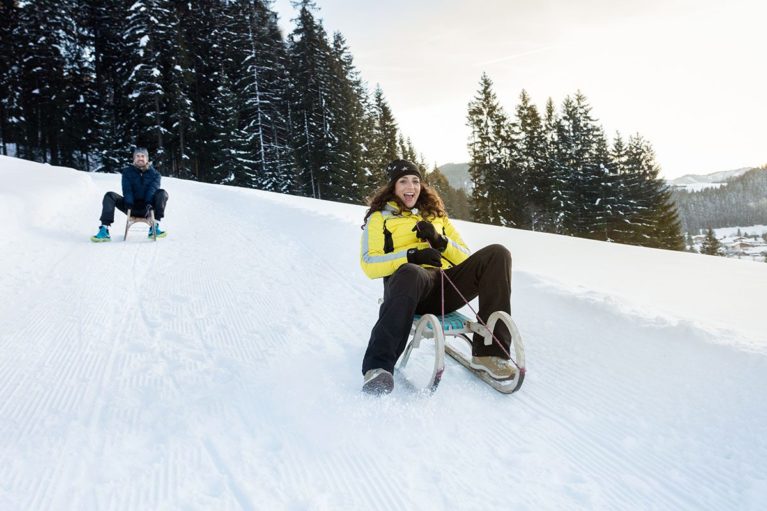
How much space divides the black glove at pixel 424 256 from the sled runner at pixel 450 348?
384mm

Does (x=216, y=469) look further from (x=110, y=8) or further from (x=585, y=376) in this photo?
(x=110, y=8)

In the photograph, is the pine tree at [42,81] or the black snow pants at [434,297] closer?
the black snow pants at [434,297]

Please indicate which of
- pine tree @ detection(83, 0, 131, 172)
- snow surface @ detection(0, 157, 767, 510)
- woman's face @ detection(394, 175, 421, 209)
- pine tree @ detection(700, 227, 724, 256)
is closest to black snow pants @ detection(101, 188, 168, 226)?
snow surface @ detection(0, 157, 767, 510)

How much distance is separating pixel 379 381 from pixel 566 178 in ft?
111

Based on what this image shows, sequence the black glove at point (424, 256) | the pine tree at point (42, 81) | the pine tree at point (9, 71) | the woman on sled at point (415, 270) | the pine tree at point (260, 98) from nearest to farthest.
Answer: the woman on sled at point (415, 270) → the black glove at point (424, 256) → the pine tree at point (9, 71) → the pine tree at point (42, 81) → the pine tree at point (260, 98)

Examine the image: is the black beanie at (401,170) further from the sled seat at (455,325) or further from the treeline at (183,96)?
the treeline at (183,96)

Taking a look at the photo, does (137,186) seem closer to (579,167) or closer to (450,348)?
(450,348)

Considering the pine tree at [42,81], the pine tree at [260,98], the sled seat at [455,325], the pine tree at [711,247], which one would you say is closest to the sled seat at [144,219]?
the sled seat at [455,325]

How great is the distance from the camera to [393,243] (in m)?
3.27

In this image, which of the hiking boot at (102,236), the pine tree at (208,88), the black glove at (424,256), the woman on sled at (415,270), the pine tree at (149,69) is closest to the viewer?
the woman on sled at (415,270)

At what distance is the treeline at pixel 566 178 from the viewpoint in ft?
103

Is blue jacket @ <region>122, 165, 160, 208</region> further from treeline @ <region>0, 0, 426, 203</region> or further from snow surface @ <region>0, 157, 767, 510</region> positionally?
treeline @ <region>0, 0, 426, 203</region>

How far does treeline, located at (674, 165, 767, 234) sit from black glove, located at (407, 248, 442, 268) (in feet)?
570

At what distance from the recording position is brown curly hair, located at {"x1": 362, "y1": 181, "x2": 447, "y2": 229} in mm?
3377
